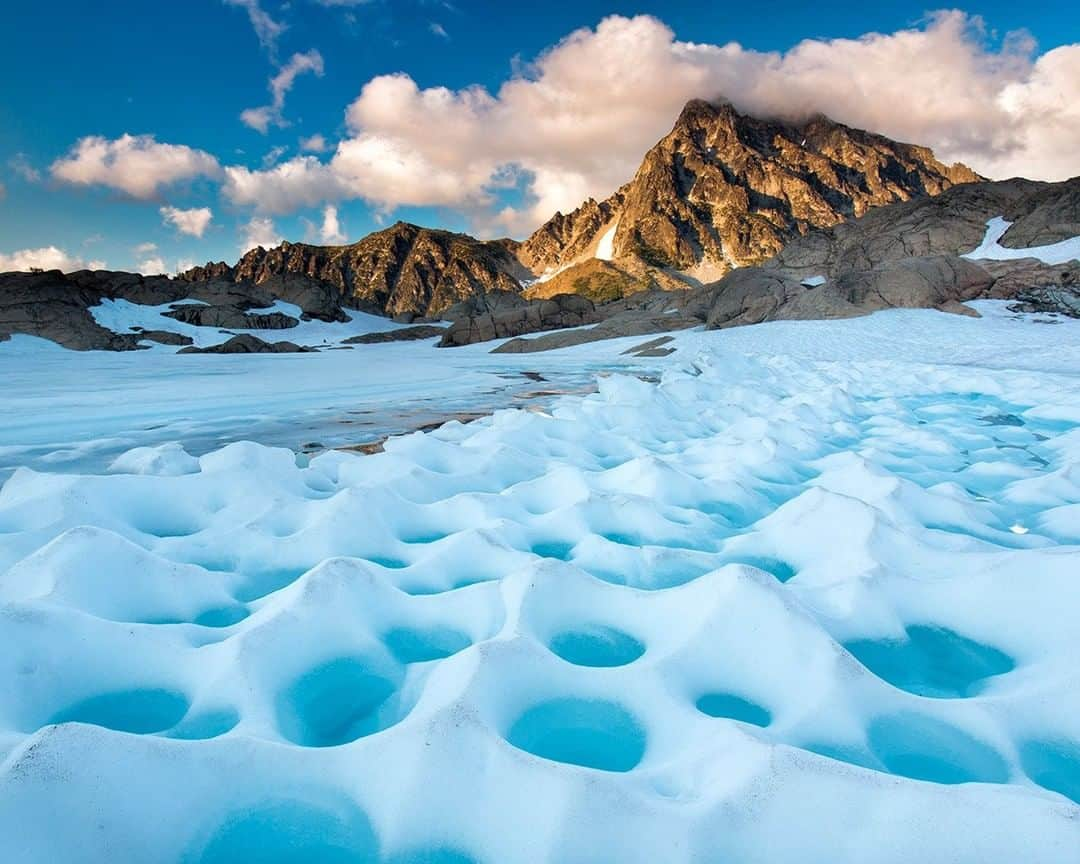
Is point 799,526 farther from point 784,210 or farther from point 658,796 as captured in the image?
point 784,210

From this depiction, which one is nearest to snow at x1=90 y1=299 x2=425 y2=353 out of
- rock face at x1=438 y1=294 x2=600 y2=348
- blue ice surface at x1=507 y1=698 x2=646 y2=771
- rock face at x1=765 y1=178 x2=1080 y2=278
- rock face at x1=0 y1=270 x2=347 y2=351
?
rock face at x1=0 y1=270 x2=347 y2=351

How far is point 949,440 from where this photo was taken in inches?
247

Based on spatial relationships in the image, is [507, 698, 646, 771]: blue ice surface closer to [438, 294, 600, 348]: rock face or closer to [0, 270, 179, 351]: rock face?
[438, 294, 600, 348]: rock face

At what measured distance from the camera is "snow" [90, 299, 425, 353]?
52.8 meters

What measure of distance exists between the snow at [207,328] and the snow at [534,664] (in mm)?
50592

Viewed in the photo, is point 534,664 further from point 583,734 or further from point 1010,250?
point 1010,250

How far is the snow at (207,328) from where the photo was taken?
52.8m

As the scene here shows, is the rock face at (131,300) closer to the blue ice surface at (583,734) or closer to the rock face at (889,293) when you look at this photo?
the rock face at (889,293)

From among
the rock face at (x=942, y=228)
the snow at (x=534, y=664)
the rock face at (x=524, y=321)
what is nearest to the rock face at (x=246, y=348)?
the rock face at (x=524, y=321)

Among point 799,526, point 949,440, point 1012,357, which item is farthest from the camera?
Result: point 1012,357

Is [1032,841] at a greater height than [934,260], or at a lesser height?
lesser

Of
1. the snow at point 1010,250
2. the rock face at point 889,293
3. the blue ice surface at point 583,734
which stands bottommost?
the blue ice surface at point 583,734

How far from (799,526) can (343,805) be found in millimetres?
2913

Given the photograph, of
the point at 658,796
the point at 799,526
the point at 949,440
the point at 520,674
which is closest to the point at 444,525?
the point at 520,674
